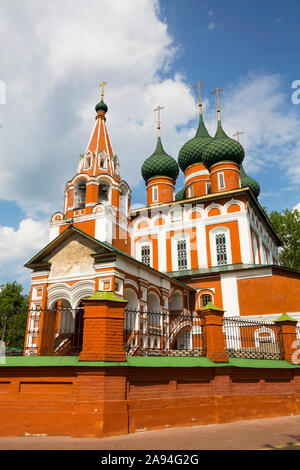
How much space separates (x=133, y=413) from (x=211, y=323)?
2.69 meters

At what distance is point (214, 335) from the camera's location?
27.0 ft

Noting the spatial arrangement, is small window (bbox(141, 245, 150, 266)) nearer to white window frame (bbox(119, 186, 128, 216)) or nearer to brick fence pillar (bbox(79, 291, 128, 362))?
white window frame (bbox(119, 186, 128, 216))

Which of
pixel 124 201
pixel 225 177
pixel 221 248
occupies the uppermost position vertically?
pixel 225 177

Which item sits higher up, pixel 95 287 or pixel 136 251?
pixel 136 251

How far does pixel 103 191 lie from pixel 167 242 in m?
4.97

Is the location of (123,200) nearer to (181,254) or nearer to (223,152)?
(181,254)

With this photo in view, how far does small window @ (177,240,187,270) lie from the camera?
20875 mm

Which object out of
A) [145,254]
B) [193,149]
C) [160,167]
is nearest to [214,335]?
[145,254]

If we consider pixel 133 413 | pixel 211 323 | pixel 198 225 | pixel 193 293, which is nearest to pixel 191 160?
pixel 198 225

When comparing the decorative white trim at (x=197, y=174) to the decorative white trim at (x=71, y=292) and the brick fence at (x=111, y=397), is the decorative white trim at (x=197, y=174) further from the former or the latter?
the brick fence at (x=111, y=397)

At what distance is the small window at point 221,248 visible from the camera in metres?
19.8

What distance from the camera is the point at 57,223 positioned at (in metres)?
19.0

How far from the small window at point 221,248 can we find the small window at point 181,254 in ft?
6.42
